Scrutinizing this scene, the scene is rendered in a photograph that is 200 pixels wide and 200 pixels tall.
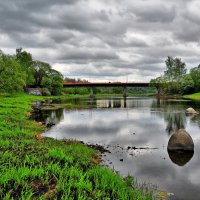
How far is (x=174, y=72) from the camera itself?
174750 mm

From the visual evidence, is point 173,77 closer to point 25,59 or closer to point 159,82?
point 159,82

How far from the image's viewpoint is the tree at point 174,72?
17481 centimetres

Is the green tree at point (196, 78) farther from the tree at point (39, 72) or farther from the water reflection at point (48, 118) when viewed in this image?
the water reflection at point (48, 118)

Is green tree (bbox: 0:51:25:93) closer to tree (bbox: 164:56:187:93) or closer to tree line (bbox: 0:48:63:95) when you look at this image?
tree line (bbox: 0:48:63:95)

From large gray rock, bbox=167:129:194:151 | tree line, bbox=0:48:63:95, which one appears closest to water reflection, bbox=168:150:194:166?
large gray rock, bbox=167:129:194:151

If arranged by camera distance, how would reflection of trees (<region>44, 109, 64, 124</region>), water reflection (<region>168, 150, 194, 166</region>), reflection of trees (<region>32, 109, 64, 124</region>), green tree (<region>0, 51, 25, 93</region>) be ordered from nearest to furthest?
1. water reflection (<region>168, 150, 194, 166</region>)
2. reflection of trees (<region>44, 109, 64, 124</region>)
3. reflection of trees (<region>32, 109, 64, 124</region>)
4. green tree (<region>0, 51, 25, 93</region>)

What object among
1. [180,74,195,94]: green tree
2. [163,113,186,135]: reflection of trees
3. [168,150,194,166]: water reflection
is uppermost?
[180,74,195,94]: green tree

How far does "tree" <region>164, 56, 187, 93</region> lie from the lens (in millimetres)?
174812

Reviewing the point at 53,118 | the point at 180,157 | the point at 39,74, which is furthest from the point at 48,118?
the point at 39,74

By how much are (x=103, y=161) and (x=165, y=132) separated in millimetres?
16007

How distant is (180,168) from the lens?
19.4 m

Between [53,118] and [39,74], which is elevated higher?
[39,74]

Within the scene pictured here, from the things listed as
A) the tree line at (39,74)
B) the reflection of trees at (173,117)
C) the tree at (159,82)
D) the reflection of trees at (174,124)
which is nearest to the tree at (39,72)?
the tree line at (39,74)

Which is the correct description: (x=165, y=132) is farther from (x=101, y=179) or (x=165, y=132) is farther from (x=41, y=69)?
(x=41, y=69)
